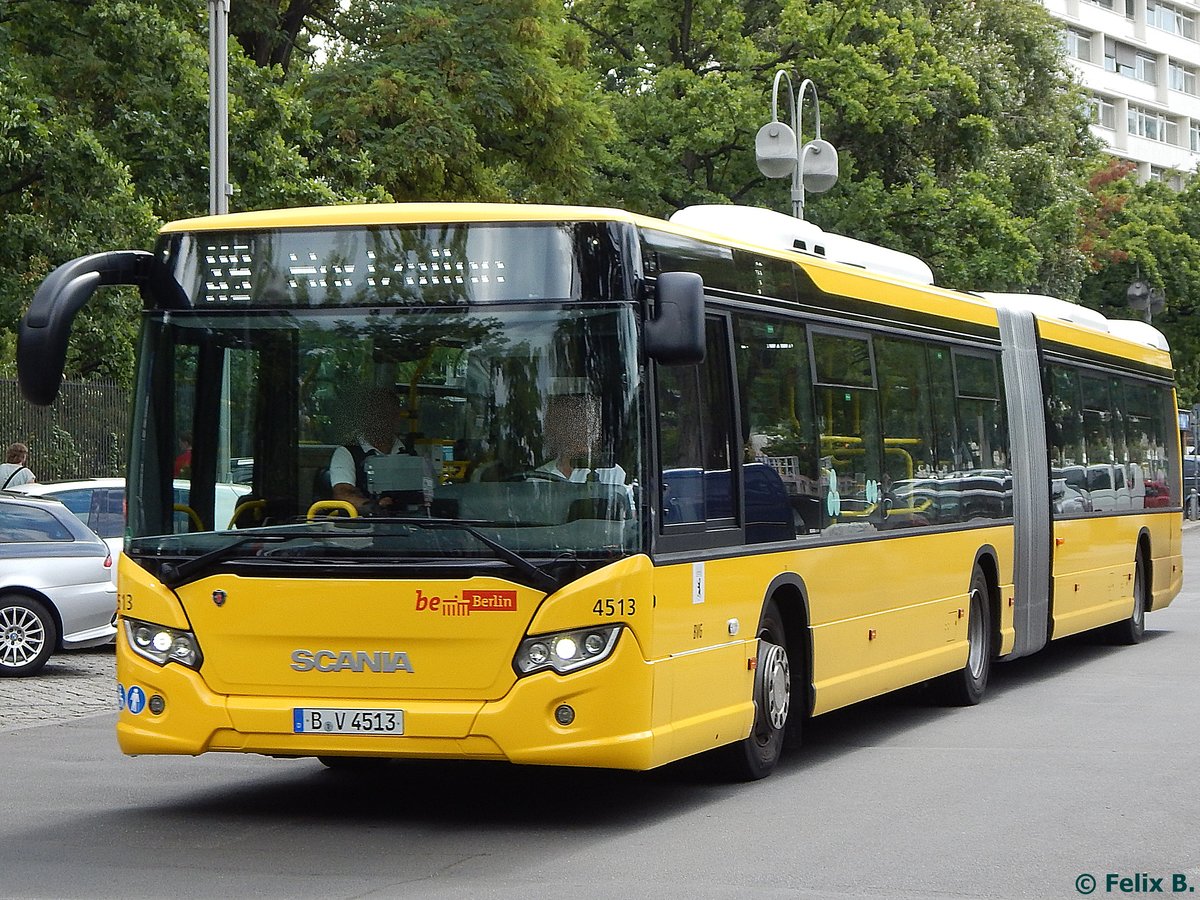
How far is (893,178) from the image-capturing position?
42812 mm

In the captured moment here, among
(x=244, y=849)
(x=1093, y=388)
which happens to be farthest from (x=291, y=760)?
(x=1093, y=388)

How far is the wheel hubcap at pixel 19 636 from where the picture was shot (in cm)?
1675

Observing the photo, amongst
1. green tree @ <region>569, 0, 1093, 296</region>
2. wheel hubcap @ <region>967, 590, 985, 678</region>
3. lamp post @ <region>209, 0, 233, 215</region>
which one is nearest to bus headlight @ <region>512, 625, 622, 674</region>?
wheel hubcap @ <region>967, 590, 985, 678</region>

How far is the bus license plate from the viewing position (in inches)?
342

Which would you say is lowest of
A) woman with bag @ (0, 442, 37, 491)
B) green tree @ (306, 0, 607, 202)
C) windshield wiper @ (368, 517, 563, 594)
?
windshield wiper @ (368, 517, 563, 594)

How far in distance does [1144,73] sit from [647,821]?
91.1 metres

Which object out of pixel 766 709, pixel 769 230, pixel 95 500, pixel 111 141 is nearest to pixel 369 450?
pixel 766 709

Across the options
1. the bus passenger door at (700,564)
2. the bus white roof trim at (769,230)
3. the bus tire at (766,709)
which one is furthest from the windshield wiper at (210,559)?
the bus white roof trim at (769,230)

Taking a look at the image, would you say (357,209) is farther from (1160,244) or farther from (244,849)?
(1160,244)

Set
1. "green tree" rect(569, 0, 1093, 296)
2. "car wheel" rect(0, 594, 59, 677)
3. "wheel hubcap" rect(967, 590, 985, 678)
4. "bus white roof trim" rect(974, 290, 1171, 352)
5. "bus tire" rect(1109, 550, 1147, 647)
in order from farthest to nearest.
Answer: "green tree" rect(569, 0, 1093, 296), "bus tire" rect(1109, 550, 1147, 647), "car wheel" rect(0, 594, 59, 677), "bus white roof trim" rect(974, 290, 1171, 352), "wheel hubcap" rect(967, 590, 985, 678)

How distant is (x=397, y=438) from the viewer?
8805 millimetres

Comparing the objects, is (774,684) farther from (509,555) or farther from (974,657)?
(974,657)

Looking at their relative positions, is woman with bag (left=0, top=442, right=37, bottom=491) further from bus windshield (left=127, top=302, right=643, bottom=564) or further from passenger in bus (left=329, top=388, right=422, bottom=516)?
passenger in bus (left=329, top=388, right=422, bottom=516)

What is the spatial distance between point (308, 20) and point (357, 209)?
26.7 metres
